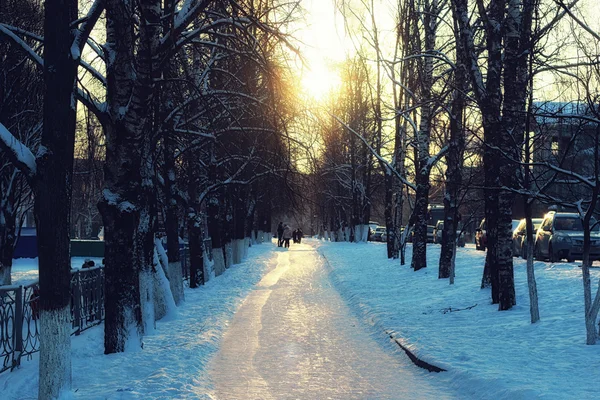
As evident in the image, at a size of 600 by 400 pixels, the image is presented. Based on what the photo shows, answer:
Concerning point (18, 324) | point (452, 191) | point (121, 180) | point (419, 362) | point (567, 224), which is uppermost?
point (452, 191)

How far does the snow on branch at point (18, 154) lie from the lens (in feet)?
22.6

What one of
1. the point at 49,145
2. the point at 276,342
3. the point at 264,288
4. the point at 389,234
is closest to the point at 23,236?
the point at 389,234

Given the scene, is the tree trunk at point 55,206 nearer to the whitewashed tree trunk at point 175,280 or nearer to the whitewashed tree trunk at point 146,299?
the whitewashed tree trunk at point 146,299

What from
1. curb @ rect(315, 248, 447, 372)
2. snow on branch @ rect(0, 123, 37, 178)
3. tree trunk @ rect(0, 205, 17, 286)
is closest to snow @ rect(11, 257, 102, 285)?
tree trunk @ rect(0, 205, 17, 286)

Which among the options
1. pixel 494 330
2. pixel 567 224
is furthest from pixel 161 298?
pixel 567 224

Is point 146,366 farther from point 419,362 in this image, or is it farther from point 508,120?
point 508,120

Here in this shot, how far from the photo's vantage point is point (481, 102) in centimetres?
1194

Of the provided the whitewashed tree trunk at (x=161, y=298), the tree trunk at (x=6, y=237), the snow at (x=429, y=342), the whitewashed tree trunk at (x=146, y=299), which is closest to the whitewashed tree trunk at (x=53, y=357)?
the snow at (x=429, y=342)

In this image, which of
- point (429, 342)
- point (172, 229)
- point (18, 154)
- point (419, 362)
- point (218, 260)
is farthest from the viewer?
point (218, 260)

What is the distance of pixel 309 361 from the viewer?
9.41m

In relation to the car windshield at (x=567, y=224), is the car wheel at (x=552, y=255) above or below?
below

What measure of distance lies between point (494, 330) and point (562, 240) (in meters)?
13.4

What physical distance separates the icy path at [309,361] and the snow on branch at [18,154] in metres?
3.26

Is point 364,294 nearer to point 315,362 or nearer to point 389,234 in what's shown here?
point 315,362
